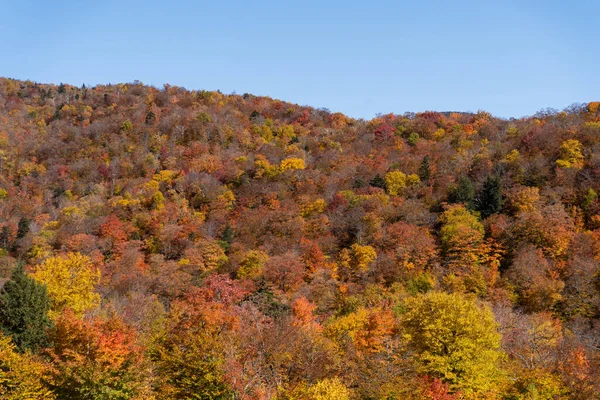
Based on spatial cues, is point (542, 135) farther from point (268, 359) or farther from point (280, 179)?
point (268, 359)

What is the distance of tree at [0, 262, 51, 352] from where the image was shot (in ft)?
95.0

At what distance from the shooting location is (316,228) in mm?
70438

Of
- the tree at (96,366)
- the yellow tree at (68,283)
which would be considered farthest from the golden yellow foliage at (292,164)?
the tree at (96,366)

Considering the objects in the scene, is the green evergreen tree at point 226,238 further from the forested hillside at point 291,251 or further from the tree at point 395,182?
the tree at point 395,182

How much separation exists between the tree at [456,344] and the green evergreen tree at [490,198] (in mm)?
38410

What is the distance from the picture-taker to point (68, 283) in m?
35.8

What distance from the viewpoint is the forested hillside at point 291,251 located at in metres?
24.0

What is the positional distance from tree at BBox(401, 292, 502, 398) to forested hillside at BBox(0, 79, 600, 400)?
0.40ft

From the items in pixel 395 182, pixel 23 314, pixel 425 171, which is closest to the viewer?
pixel 23 314

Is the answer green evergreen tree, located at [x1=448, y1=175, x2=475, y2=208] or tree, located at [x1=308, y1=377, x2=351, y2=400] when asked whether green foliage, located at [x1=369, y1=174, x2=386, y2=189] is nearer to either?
green evergreen tree, located at [x1=448, y1=175, x2=475, y2=208]

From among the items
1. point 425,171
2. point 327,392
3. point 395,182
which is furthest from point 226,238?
point 327,392

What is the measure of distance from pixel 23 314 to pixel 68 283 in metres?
6.67

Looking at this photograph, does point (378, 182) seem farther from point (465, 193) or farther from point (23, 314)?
point (23, 314)

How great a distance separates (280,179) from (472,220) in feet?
123
